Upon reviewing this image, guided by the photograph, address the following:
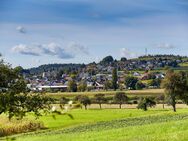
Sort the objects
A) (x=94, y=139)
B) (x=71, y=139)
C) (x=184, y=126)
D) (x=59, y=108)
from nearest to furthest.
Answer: (x=59, y=108) < (x=184, y=126) < (x=94, y=139) < (x=71, y=139)

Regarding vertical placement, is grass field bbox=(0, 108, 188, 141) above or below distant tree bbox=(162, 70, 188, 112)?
below

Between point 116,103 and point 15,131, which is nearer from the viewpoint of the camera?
point 15,131

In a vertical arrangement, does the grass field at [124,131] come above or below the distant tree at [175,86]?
below

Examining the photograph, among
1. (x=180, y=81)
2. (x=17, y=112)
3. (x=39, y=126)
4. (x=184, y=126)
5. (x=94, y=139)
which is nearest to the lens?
(x=17, y=112)

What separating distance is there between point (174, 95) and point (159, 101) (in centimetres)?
5050

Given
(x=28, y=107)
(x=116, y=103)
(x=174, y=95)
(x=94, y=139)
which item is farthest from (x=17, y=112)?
(x=116, y=103)

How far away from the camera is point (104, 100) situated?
521ft

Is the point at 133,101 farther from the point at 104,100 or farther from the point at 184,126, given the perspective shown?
the point at 184,126

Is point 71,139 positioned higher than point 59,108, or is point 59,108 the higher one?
point 59,108

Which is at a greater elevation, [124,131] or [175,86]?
[175,86]

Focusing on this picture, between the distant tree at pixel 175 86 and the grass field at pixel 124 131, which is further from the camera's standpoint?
the distant tree at pixel 175 86

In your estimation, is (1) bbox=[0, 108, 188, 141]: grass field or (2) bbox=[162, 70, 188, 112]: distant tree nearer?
(1) bbox=[0, 108, 188, 141]: grass field

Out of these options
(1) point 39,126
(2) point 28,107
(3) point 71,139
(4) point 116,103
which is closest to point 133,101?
(4) point 116,103

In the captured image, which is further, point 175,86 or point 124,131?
point 175,86
